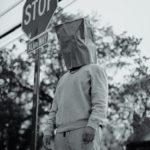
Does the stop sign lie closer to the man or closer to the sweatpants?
the man

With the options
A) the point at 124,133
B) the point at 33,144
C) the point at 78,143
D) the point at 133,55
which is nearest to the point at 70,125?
the point at 78,143

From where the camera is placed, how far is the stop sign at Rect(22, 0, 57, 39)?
12.1ft

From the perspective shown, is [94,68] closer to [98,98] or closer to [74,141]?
[98,98]

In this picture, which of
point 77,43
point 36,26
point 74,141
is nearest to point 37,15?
point 36,26

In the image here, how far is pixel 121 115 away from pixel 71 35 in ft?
17.6

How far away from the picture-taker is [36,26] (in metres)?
3.78

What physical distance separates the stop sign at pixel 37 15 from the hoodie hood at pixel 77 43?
1.88 feet

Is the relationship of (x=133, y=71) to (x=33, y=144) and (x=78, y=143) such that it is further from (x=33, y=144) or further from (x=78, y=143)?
(x=78, y=143)

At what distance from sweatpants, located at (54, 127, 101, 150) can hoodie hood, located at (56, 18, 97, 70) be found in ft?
1.81

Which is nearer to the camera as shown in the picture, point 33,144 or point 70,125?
point 70,125

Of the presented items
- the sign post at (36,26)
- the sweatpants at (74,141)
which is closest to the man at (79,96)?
the sweatpants at (74,141)

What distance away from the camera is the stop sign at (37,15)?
12.1 feet

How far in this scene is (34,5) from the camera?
3.91 metres

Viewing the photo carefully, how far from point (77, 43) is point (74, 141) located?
2.54ft
